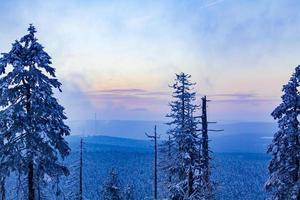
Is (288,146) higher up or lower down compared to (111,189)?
higher up

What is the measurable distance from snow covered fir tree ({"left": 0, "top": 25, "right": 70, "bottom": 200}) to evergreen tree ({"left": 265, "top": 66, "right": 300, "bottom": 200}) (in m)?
13.5

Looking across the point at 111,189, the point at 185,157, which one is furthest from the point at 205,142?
the point at 111,189

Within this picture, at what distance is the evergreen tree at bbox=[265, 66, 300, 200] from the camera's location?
2517cm

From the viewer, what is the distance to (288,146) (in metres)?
25.6

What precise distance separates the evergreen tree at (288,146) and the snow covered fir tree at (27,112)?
13539mm

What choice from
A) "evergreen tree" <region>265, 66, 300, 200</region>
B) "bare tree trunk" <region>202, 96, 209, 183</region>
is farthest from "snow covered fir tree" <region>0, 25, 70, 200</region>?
"evergreen tree" <region>265, 66, 300, 200</region>

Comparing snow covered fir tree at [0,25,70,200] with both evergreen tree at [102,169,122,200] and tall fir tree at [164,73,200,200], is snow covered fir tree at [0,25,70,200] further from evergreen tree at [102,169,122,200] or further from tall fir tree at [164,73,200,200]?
evergreen tree at [102,169,122,200]

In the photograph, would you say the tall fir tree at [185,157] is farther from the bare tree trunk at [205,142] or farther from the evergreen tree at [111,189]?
the evergreen tree at [111,189]

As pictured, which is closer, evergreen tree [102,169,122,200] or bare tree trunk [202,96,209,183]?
bare tree trunk [202,96,209,183]

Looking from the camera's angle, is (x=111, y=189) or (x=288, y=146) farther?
(x=111, y=189)

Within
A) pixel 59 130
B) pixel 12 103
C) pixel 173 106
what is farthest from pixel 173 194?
pixel 12 103

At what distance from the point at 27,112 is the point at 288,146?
1539 cm

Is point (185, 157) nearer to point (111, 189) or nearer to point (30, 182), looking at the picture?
point (30, 182)

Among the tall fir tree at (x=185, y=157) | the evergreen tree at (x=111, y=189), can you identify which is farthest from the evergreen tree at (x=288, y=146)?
the evergreen tree at (x=111, y=189)
